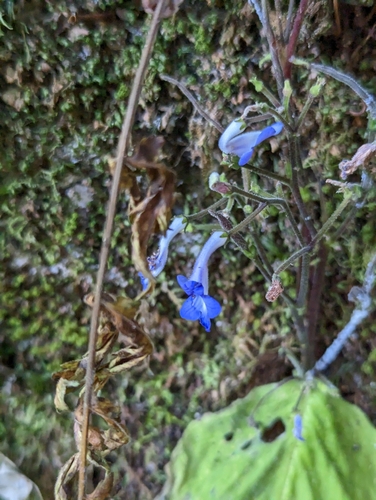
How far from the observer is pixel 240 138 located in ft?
2.30

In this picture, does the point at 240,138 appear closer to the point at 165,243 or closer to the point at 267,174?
the point at 267,174

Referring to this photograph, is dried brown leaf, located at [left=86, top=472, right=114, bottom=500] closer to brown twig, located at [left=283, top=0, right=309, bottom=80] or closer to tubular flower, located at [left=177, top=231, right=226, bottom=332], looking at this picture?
tubular flower, located at [left=177, top=231, right=226, bottom=332]

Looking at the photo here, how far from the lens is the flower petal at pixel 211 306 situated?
0.77 meters

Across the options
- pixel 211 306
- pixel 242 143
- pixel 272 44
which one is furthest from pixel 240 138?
pixel 211 306

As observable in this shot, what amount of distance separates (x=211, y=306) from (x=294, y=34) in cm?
46

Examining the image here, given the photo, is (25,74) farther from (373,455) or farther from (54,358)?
(373,455)

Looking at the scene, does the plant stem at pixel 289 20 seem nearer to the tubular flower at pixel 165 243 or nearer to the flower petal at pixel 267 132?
the flower petal at pixel 267 132

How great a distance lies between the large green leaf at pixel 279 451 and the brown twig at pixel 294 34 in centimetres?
65

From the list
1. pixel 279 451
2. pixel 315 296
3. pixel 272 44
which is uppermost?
pixel 272 44

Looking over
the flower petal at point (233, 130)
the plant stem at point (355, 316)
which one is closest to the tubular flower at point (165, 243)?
the flower petal at point (233, 130)

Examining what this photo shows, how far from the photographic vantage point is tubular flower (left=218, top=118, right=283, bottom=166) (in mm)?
685

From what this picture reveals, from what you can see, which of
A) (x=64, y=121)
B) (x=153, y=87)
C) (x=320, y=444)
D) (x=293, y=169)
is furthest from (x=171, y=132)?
(x=320, y=444)

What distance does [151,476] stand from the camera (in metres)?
1.12

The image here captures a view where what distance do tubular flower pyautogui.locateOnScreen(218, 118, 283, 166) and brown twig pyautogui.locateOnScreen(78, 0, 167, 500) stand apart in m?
0.17
